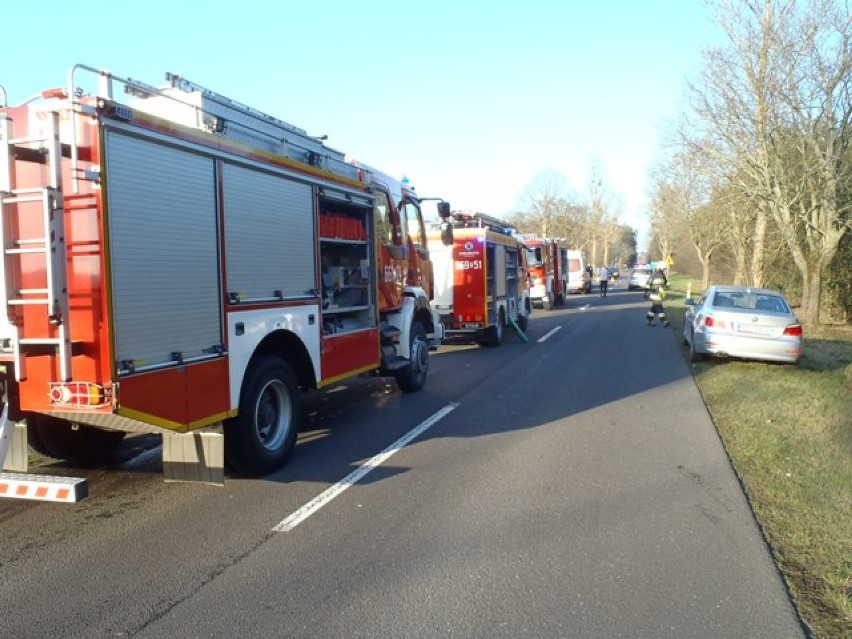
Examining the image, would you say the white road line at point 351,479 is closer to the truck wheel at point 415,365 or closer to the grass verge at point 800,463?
the truck wheel at point 415,365

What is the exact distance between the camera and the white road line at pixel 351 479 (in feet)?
17.0

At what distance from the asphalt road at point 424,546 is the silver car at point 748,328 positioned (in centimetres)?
456

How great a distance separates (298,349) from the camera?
7145 mm

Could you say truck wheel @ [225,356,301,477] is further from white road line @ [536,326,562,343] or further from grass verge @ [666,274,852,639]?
white road line @ [536,326,562,343]

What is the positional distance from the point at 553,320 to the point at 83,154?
21.9m

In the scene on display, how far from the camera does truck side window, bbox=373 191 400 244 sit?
9.59 metres

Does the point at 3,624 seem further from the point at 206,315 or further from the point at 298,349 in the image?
the point at 298,349

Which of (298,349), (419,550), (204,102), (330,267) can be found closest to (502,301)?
(330,267)

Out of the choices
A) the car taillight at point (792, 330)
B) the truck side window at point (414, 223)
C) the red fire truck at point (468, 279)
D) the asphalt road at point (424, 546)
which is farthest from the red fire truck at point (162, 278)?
the red fire truck at point (468, 279)

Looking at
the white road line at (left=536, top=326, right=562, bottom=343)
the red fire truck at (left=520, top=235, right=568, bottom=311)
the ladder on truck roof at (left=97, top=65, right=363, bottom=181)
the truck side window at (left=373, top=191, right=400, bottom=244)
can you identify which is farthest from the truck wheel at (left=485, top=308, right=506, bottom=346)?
the red fire truck at (left=520, top=235, right=568, bottom=311)

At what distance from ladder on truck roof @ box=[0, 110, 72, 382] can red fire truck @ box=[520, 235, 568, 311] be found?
2420 centimetres

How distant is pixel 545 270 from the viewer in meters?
30.5

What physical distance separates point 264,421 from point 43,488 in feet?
7.66

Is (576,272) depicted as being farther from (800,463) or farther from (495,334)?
(800,463)
